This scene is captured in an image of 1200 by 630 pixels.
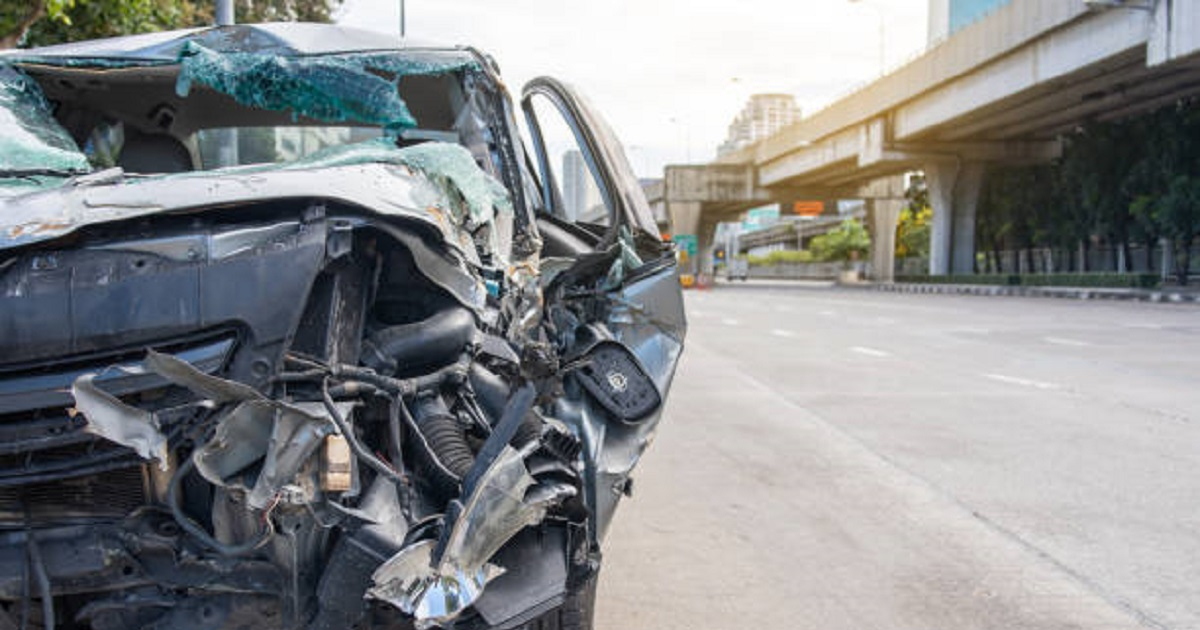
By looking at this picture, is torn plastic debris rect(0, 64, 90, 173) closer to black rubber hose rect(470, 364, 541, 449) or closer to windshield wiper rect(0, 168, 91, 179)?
windshield wiper rect(0, 168, 91, 179)

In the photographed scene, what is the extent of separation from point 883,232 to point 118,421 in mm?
63162

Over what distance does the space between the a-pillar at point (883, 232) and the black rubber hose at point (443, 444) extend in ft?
201

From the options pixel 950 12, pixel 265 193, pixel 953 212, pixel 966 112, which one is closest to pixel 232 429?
pixel 265 193

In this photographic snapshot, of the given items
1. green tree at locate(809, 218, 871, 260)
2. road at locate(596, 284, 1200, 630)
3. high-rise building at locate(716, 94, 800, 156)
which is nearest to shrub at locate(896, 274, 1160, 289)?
road at locate(596, 284, 1200, 630)

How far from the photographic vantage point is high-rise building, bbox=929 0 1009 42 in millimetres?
60219

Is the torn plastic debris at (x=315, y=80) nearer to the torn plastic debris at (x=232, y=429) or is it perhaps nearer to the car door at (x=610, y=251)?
the car door at (x=610, y=251)

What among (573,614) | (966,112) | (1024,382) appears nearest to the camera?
(573,614)

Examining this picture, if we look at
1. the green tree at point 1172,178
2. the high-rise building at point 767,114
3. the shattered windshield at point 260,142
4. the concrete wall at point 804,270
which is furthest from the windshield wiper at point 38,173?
the high-rise building at point 767,114

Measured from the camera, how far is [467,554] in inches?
92.4

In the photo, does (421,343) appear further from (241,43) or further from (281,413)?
(241,43)

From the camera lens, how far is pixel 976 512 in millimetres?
5246

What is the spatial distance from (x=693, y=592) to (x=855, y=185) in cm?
6093

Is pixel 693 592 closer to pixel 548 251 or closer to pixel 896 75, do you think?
pixel 548 251

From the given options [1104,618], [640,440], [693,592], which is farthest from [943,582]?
[640,440]
